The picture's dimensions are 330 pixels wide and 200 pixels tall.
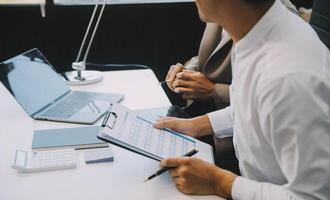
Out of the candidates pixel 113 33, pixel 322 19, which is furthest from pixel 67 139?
pixel 113 33

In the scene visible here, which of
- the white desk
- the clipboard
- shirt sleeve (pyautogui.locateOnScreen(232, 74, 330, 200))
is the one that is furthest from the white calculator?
shirt sleeve (pyautogui.locateOnScreen(232, 74, 330, 200))

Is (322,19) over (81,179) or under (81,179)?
over

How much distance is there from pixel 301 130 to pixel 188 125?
0.51 m

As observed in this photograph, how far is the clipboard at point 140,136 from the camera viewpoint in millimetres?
994

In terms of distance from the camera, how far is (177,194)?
3.15 feet

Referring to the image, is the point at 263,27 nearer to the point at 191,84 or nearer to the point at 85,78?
the point at 191,84

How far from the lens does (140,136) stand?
3.53 feet

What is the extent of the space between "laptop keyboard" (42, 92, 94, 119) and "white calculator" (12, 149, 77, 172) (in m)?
0.25

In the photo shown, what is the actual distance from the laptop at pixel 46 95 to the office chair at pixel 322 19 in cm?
84

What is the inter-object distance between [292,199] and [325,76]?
27 centimetres

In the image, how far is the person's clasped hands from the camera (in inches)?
62.6

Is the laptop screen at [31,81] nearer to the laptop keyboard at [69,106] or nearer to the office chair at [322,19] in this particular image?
the laptop keyboard at [69,106]

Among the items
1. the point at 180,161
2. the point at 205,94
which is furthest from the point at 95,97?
the point at 180,161

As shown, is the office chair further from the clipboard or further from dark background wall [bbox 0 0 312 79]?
dark background wall [bbox 0 0 312 79]
